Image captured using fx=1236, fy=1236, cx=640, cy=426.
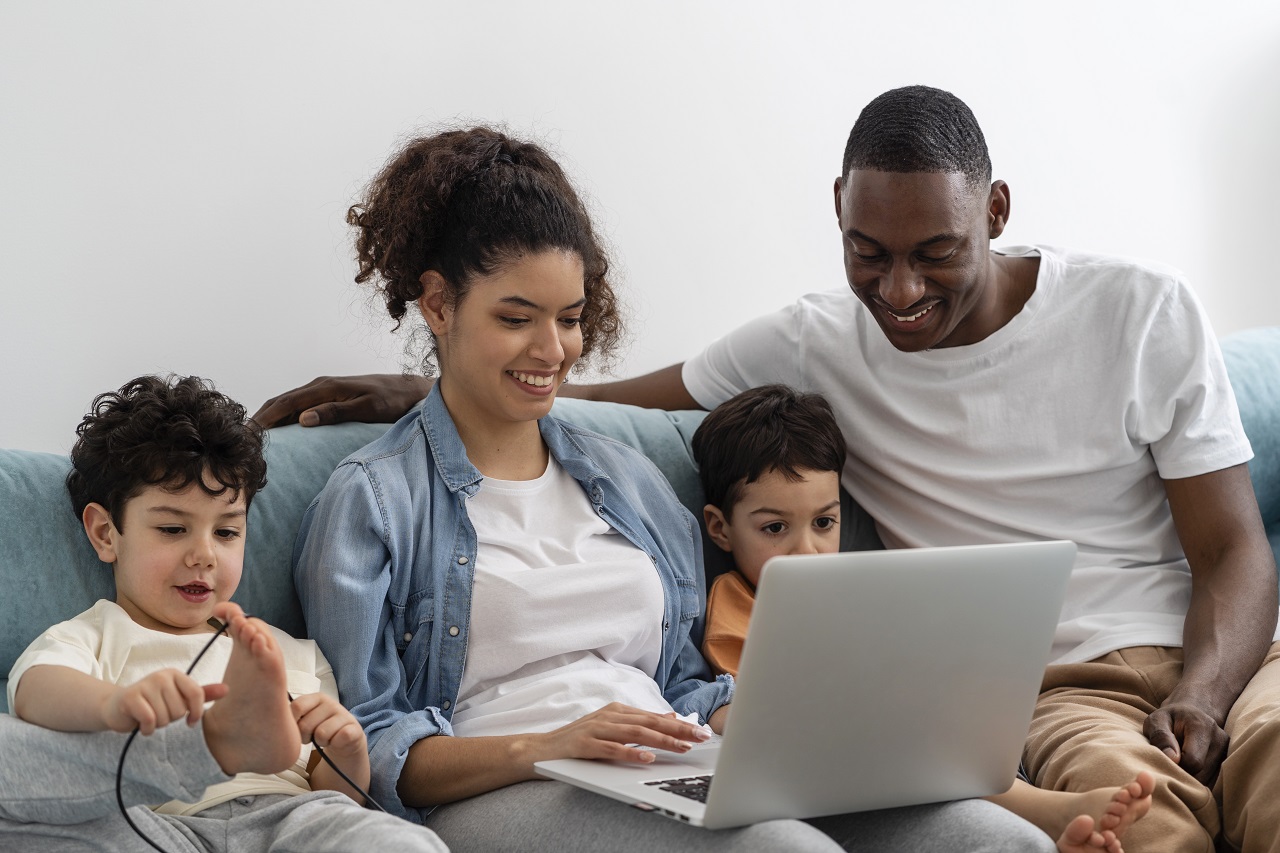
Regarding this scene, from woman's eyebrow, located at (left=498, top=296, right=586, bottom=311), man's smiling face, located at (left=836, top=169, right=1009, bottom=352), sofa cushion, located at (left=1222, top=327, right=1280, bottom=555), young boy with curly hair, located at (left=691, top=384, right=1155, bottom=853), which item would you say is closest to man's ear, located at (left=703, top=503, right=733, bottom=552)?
young boy with curly hair, located at (left=691, top=384, right=1155, bottom=853)

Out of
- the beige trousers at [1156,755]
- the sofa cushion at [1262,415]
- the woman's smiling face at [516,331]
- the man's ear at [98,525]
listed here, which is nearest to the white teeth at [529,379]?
the woman's smiling face at [516,331]

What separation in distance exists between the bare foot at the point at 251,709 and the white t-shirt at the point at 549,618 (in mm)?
324

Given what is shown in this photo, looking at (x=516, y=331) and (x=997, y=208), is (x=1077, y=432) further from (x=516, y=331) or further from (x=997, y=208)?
(x=516, y=331)

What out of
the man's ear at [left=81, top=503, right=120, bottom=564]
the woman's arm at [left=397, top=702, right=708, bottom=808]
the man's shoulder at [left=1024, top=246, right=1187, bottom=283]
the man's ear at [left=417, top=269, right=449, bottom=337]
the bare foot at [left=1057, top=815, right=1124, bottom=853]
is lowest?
the bare foot at [left=1057, top=815, right=1124, bottom=853]

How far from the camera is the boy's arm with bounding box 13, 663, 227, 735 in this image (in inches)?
39.9

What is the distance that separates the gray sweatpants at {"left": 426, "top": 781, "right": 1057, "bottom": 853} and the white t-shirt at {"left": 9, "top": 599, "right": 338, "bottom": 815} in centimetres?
20

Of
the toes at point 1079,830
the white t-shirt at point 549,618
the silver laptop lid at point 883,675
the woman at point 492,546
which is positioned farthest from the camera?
the white t-shirt at point 549,618

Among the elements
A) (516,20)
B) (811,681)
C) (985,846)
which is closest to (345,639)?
(811,681)

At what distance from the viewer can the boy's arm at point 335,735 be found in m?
1.18

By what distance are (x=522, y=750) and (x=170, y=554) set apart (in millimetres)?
422

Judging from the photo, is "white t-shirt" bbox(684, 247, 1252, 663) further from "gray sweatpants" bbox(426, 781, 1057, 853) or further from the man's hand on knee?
"gray sweatpants" bbox(426, 781, 1057, 853)

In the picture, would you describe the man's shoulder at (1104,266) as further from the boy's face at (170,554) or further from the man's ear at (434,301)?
the boy's face at (170,554)

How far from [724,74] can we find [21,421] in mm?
1331

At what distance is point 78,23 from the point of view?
1.62 meters
